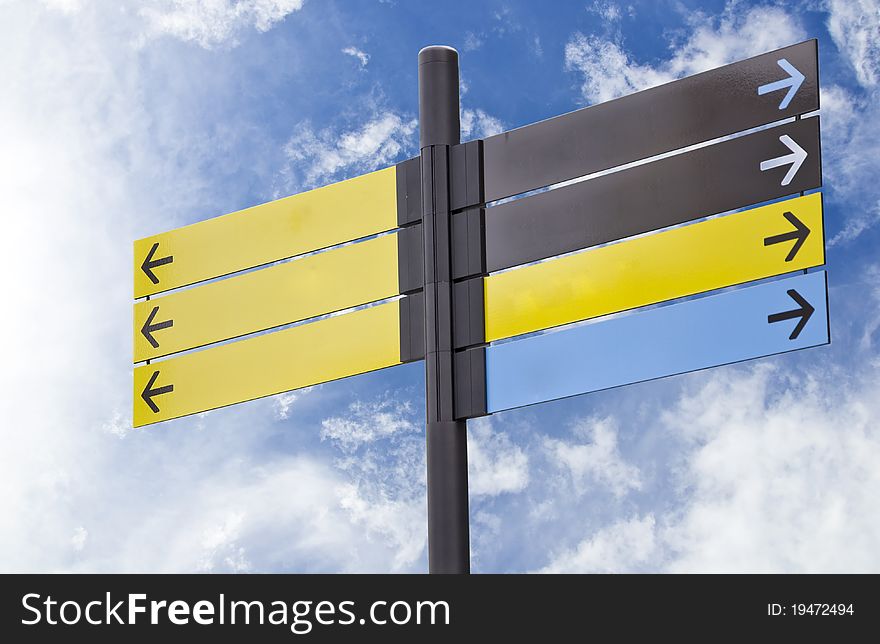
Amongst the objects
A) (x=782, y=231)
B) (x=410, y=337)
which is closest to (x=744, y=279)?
(x=782, y=231)

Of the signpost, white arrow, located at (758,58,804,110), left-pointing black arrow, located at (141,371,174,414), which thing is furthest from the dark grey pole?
left-pointing black arrow, located at (141,371,174,414)

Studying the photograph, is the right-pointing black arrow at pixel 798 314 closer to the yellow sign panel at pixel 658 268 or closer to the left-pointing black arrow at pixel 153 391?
the yellow sign panel at pixel 658 268

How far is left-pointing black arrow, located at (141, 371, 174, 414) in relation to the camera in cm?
592

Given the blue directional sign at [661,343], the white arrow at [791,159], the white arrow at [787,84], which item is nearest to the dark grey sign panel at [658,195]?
the white arrow at [791,159]

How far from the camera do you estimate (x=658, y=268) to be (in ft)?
15.9

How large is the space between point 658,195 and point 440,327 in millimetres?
1029

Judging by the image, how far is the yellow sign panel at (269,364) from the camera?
211 inches

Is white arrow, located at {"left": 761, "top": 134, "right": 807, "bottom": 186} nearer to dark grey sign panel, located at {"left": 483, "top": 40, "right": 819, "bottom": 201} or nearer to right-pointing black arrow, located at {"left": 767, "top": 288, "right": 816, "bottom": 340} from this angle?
dark grey sign panel, located at {"left": 483, "top": 40, "right": 819, "bottom": 201}

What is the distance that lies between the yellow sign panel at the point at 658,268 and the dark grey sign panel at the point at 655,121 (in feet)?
1.18

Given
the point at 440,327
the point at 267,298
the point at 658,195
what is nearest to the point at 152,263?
the point at 267,298

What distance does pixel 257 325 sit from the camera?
5773 mm
